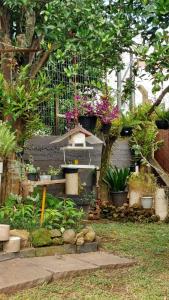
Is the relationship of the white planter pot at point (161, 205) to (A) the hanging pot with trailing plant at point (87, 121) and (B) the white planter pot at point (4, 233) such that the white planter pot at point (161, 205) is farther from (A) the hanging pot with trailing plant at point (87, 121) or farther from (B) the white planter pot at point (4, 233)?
(B) the white planter pot at point (4, 233)

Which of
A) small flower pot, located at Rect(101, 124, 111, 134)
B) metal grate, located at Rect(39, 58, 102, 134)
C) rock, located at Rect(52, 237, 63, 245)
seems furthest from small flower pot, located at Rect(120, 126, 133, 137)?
rock, located at Rect(52, 237, 63, 245)

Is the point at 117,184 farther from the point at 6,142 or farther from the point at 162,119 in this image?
the point at 6,142

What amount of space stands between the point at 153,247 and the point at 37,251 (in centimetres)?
141

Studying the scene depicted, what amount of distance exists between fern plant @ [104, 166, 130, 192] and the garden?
0.7 inches

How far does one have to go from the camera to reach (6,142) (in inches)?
186

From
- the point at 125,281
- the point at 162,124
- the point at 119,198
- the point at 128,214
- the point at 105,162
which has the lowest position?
the point at 125,281

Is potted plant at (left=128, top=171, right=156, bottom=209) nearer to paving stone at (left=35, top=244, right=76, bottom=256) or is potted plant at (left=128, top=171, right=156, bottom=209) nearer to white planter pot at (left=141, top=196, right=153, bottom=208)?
white planter pot at (left=141, top=196, right=153, bottom=208)

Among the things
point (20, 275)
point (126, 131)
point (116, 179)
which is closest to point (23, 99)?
point (20, 275)

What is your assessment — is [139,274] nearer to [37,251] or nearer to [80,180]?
[37,251]

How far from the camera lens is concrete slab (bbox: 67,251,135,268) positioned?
4.10 m

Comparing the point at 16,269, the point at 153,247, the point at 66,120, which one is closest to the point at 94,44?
the point at 16,269

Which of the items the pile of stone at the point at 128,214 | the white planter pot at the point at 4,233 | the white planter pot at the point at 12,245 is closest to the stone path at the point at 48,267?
the white planter pot at the point at 12,245

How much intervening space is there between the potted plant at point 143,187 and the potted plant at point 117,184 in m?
0.12

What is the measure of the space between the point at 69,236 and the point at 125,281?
3.22 feet
